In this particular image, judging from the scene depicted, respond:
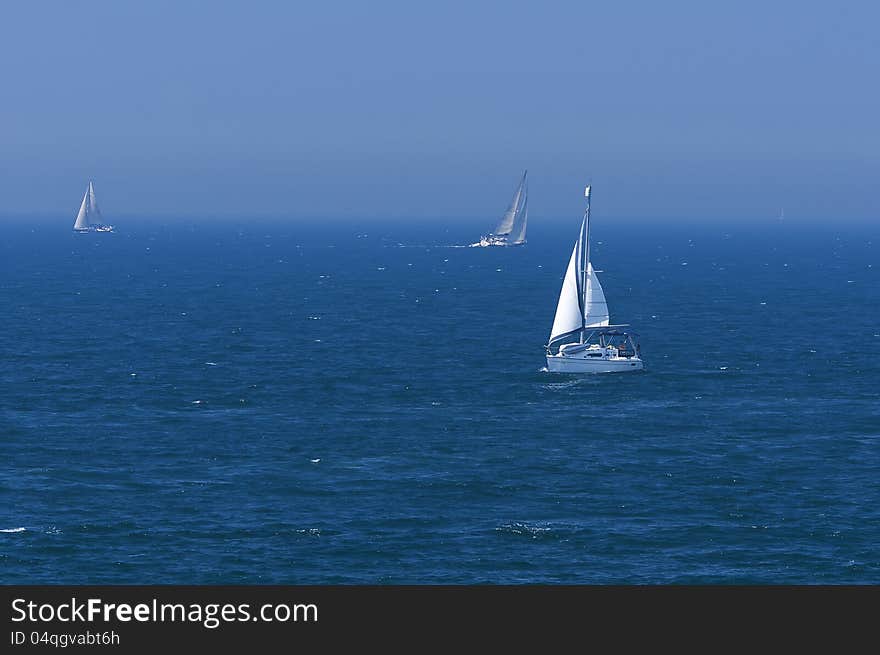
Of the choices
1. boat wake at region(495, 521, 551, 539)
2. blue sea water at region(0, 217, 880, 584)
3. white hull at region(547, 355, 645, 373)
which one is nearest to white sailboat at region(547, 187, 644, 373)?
white hull at region(547, 355, 645, 373)

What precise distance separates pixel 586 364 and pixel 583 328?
6.22 m

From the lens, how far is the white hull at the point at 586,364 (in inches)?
5231

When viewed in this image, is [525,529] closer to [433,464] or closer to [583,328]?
[433,464]

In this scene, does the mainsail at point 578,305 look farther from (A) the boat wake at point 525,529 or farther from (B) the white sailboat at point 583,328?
(A) the boat wake at point 525,529

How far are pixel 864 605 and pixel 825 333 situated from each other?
157 meters

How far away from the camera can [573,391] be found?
406 ft

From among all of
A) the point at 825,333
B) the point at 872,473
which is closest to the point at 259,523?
the point at 872,473

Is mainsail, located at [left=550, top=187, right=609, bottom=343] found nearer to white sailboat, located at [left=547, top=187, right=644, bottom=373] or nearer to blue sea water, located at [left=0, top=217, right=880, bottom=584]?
white sailboat, located at [left=547, top=187, right=644, bottom=373]

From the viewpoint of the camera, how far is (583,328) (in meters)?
138

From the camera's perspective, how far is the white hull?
436 ft

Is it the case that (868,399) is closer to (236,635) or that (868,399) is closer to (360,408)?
(360,408)

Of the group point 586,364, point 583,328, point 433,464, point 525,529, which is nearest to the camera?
point 525,529

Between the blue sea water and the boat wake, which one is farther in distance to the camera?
the boat wake

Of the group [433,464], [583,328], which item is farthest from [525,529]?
[583,328]
